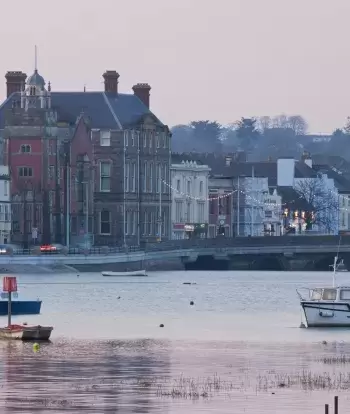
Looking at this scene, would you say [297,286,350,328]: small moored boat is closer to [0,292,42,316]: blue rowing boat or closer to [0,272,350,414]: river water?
[0,272,350,414]: river water

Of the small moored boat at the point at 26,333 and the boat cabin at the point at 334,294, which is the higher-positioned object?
the boat cabin at the point at 334,294

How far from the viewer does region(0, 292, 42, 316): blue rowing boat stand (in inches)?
4449

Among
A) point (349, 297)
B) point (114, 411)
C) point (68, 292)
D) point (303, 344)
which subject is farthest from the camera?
point (68, 292)

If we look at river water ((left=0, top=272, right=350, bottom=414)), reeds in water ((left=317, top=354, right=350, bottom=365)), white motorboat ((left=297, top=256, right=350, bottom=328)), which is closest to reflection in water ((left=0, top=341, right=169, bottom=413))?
river water ((left=0, top=272, right=350, bottom=414))

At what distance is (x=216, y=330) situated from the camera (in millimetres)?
104688

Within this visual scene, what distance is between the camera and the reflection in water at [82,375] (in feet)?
208

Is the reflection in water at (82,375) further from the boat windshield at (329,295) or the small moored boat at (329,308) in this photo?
the boat windshield at (329,295)

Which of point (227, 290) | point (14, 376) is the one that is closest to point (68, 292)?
point (227, 290)

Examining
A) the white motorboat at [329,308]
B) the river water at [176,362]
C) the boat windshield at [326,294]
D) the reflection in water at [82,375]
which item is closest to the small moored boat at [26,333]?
the river water at [176,362]

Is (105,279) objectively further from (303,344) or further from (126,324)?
(303,344)

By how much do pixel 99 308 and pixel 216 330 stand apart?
29.3 metres

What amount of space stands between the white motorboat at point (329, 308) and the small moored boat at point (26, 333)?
665 inches

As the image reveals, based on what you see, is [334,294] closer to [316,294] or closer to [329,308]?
[329,308]

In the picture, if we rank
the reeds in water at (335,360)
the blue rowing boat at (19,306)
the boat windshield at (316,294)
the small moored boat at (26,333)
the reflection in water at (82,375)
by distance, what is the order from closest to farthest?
1. the reflection in water at (82,375)
2. the reeds in water at (335,360)
3. the small moored boat at (26,333)
4. the boat windshield at (316,294)
5. the blue rowing boat at (19,306)
